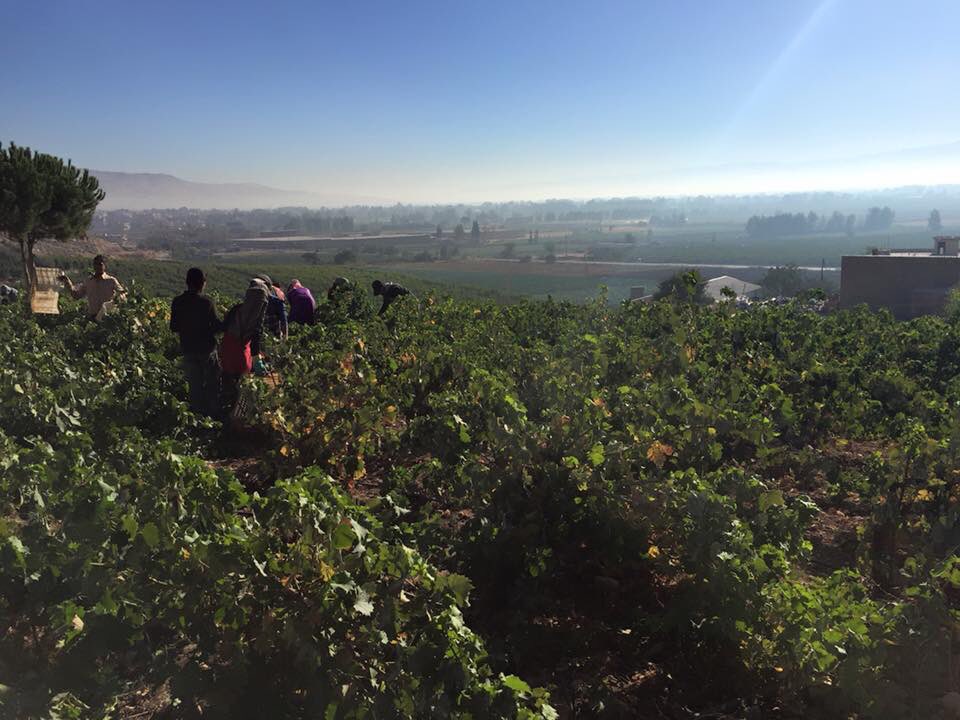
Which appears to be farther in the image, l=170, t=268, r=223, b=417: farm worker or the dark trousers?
the dark trousers

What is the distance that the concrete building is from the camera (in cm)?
4366

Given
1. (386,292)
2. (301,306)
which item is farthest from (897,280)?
(301,306)

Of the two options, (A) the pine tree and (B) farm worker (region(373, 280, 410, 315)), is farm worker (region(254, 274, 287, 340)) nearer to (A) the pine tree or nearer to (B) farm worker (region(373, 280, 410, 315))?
(B) farm worker (region(373, 280, 410, 315))

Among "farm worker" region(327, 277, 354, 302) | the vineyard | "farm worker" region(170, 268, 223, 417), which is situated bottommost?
the vineyard

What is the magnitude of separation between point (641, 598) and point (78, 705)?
2.29 m

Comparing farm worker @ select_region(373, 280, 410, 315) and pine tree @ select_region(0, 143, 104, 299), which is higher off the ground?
pine tree @ select_region(0, 143, 104, 299)

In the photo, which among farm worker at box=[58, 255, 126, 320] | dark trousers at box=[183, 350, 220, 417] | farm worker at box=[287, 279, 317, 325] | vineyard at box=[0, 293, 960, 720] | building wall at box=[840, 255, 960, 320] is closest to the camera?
vineyard at box=[0, 293, 960, 720]

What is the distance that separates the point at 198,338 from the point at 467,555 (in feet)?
11.1

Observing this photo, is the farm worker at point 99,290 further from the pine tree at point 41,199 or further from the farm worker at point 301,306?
the pine tree at point 41,199

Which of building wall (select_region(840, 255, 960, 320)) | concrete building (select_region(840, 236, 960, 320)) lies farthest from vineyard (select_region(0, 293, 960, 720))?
building wall (select_region(840, 255, 960, 320))

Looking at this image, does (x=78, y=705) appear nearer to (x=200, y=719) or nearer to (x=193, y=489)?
(x=200, y=719)

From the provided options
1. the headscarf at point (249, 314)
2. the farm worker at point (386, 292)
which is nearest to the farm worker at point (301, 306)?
the farm worker at point (386, 292)

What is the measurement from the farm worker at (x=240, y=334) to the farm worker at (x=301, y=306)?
9.32ft

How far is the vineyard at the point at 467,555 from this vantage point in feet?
7.11
